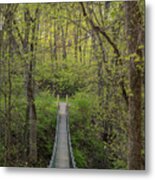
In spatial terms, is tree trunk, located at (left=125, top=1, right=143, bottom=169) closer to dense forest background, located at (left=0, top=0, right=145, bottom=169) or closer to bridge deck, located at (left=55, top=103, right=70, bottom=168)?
dense forest background, located at (left=0, top=0, right=145, bottom=169)

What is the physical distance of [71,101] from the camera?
3.21 m

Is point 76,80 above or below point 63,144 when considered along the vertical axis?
above

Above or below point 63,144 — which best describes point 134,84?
above

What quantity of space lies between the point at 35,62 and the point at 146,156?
0.95 metres

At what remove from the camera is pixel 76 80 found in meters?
3.21

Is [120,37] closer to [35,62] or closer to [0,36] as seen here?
[35,62]

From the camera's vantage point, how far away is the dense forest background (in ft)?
10.3

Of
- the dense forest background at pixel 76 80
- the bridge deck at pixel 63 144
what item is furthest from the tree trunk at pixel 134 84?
the bridge deck at pixel 63 144

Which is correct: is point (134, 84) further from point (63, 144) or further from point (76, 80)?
point (63, 144)

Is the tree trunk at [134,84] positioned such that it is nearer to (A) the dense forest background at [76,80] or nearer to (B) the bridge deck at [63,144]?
(A) the dense forest background at [76,80]

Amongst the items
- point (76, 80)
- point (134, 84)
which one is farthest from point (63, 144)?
point (134, 84)

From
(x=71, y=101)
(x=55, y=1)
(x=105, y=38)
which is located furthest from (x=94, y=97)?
(x=55, y=1)

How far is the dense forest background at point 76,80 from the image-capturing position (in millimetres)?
3143

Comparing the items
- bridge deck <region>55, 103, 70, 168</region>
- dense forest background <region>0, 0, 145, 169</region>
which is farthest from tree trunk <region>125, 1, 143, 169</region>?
bridge deck <region>55, 103, 70, 168</region>
